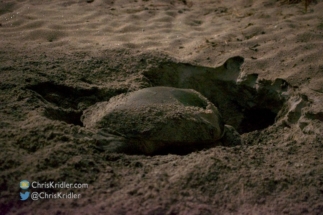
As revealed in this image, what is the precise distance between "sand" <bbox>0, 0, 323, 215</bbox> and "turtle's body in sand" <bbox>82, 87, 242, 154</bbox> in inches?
4.1

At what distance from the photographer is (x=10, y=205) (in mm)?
1562

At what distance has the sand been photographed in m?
1.69

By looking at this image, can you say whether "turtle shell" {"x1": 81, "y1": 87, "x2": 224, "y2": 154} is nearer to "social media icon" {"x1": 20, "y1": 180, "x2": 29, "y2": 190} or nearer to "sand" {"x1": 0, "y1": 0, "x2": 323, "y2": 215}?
"sand" {"x1": 0, "y1": 0, "x2": 323, "y2": 215}

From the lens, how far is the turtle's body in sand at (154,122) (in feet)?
6.75

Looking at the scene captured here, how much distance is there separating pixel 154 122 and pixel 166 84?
0.92 meters

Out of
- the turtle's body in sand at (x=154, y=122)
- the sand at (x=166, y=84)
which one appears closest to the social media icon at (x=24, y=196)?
the sand at (x=166, y=84)

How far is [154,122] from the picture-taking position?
2.09 m

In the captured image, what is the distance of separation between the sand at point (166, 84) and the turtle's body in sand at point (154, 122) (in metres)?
0.10

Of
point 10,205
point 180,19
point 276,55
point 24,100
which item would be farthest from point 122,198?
point 180,19

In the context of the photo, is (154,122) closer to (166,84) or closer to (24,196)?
(24,196)

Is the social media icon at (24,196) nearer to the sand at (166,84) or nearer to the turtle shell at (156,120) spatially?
the sand at (166,84)

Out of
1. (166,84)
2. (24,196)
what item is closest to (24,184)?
(24,196)

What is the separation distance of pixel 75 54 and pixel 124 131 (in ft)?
4.02

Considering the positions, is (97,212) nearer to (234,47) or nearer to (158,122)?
(158,122)
